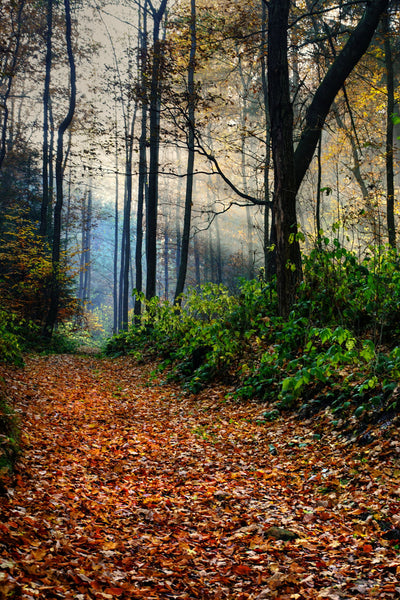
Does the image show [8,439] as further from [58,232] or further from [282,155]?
[58,232]

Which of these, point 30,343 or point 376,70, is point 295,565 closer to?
point 30,343

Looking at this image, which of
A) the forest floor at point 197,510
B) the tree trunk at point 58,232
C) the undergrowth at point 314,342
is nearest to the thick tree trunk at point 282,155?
the undergrowth at point 314,342

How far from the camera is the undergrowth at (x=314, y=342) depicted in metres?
4.56

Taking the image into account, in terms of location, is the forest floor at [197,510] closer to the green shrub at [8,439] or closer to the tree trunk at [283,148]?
the green shrub at [8,439]

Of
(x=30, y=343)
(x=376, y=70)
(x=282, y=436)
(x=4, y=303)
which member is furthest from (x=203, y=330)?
(x=376, y=70)

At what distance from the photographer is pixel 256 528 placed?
3.27m

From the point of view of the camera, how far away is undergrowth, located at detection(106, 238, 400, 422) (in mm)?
4563

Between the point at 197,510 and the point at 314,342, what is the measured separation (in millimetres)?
3449

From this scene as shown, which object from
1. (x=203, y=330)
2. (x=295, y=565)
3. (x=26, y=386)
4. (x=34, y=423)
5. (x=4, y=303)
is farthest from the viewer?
(x=4, y=303)

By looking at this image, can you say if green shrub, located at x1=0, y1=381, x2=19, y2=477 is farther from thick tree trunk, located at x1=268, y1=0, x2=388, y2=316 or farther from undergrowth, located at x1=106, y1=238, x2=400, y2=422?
thick tree trunk, located at x1=268, y1=0, x2=388, y2=316

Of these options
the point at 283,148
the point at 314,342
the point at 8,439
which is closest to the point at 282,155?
the point at 283,148

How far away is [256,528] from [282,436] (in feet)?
6.36

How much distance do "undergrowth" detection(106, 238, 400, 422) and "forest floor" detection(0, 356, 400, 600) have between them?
0.45m

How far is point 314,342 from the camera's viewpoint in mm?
6285
